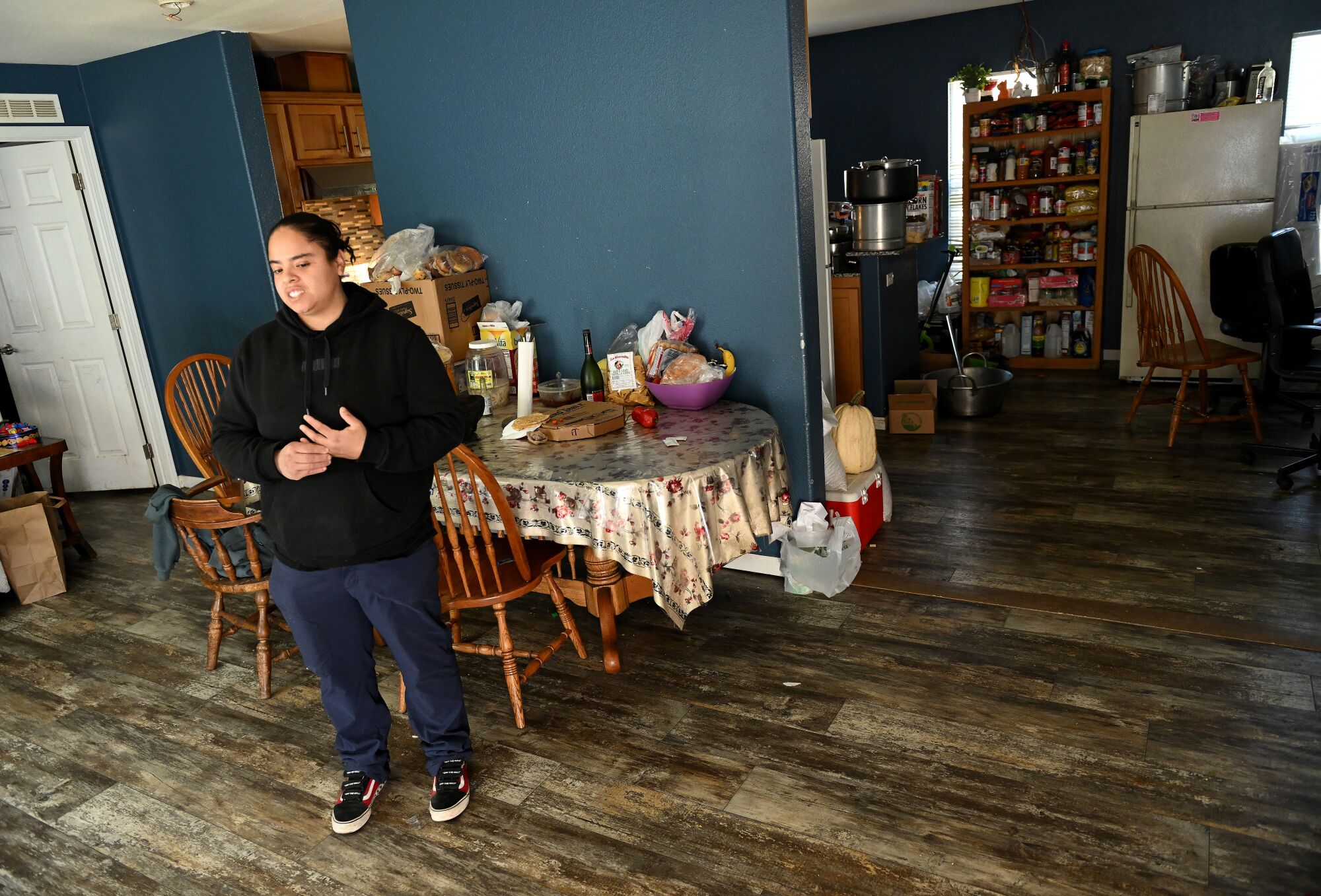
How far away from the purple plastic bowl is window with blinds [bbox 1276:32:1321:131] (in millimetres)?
4672

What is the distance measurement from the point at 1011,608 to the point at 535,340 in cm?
212

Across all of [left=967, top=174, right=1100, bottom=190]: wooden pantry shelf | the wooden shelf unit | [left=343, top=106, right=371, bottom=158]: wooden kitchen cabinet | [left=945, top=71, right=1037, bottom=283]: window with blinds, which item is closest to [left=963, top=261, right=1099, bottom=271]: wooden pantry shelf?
the wooden shelf unit

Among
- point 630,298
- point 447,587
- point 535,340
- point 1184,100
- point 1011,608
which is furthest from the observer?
point 1184,100

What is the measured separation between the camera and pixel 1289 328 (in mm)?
3840

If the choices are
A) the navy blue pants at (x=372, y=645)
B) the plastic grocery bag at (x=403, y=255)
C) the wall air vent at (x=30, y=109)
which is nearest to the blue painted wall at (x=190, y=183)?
the wall air vent at (x=30, y=109)

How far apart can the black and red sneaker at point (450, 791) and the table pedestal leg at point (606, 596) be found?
632mm

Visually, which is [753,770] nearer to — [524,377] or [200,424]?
[524,377]

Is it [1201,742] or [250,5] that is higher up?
[250,5]

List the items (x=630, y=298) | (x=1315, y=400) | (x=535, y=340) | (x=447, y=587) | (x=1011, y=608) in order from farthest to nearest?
(x=1315, y=400)
(x=535, y=340)
(x=630, y=298)
(x=1011, y=608)
(x=447, y=587)

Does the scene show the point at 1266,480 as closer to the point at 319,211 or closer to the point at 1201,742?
the point at 1201,742

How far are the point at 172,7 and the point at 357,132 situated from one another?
1820 mm

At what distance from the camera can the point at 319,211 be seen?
5238 mm

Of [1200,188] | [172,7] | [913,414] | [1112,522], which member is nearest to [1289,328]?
[1112,522]

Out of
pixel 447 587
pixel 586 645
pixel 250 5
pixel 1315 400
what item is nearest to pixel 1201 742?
pixel 586 645
